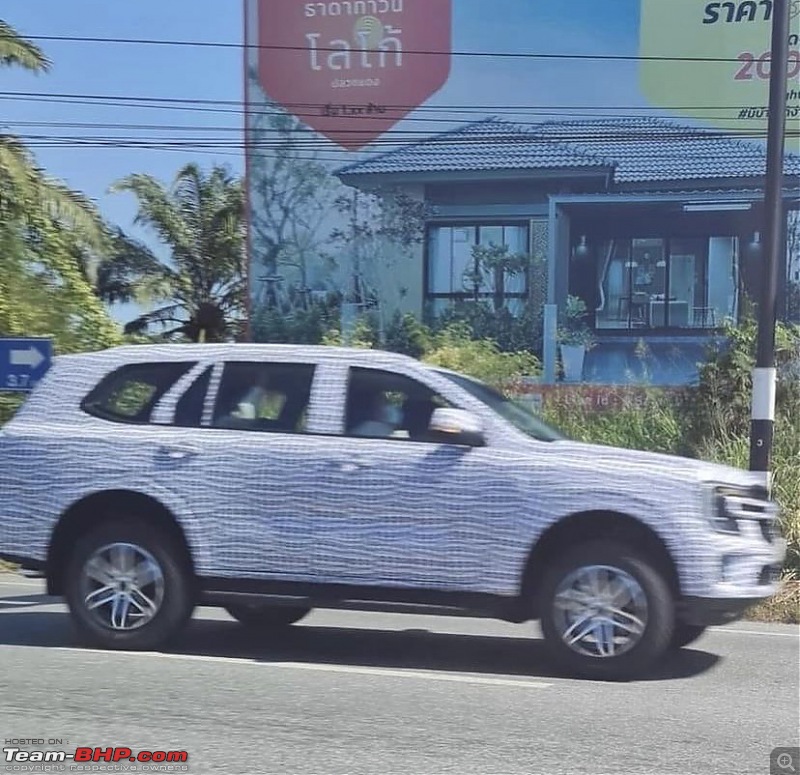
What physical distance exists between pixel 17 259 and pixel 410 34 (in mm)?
10638

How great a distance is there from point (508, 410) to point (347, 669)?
75.1 inches

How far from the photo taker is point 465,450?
24.8 ft

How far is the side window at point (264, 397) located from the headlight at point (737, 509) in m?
2.56

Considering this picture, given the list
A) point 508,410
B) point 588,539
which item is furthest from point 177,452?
point 588,539

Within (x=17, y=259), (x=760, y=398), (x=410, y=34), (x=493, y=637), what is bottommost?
(x=493, y=637)

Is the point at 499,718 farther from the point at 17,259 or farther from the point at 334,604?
the point at 17,259

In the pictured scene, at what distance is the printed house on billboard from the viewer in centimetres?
2378

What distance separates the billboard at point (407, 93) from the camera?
23.6m

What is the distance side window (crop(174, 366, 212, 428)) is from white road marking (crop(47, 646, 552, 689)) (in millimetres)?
1472

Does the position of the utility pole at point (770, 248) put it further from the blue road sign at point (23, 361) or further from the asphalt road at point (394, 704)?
the blue road sign at point (23, 361)

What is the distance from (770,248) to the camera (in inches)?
452

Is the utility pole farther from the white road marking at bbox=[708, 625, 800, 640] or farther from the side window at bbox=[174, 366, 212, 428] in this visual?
the side window at bbox=[174, 366, 212, 428]

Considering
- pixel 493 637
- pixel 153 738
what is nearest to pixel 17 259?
pixel 493 637

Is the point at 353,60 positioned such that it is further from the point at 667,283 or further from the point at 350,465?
the point at 350,465
